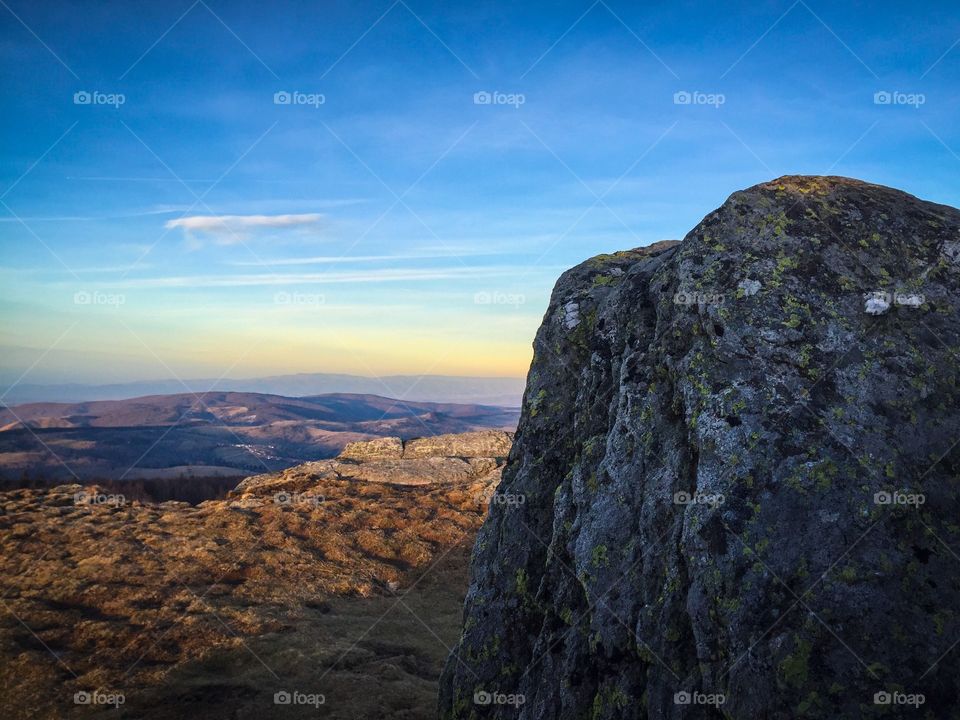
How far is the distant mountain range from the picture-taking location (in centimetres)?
6806

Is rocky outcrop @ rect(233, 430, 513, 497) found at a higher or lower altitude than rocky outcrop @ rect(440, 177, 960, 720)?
lower

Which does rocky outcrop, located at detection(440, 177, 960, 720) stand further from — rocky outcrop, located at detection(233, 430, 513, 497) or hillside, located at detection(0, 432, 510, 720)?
rocky outcrop, located at detection(233, 430, 513, 497)

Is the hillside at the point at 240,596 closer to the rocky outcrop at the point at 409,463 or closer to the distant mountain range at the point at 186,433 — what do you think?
the rocky outcrop at the point at 409,463

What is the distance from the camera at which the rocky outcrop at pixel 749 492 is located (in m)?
5.53

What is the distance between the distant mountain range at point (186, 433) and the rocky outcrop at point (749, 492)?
29882 millimetres

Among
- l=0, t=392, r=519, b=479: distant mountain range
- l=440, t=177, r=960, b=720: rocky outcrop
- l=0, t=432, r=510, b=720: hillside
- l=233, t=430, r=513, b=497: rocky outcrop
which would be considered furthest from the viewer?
l=0, t=392, r=519, b=479: distant mountain range

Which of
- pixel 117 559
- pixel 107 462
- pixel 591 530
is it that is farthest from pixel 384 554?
pixel 107 462

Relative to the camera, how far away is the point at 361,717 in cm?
966

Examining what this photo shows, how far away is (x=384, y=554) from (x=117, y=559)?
21.7 feet

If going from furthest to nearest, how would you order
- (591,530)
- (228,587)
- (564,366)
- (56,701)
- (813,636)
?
(228,587) < (56,701) < (564,366) < (591,530) < (813,636)

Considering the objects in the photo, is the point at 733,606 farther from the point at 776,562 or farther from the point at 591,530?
the point at 591,530

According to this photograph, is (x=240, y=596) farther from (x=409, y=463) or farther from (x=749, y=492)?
(x=749, y=492)

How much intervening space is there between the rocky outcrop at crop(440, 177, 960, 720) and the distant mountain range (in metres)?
29.9

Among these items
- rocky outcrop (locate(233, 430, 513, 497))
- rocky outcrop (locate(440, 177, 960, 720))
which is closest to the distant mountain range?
rocky outcrop (locate(233, 430, 513, 497))
